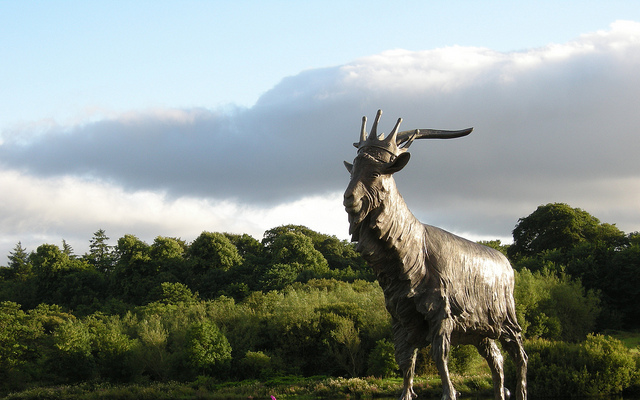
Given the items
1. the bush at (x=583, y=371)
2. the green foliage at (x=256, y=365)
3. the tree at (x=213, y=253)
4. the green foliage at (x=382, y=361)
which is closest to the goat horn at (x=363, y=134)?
the bush at (x=583, y=371)

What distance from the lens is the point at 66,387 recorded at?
38.2 meters

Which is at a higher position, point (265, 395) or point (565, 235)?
point (565, 235)

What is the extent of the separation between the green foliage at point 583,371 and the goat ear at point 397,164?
2401 cm

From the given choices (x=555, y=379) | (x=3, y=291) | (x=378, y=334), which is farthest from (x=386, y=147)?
(x=3, y=291)

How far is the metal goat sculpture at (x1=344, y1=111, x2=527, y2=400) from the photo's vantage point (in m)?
7.55

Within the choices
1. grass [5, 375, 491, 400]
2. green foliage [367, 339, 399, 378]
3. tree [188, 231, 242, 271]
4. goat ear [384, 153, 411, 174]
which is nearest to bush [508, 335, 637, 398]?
grass [5, 375, 491, 400]

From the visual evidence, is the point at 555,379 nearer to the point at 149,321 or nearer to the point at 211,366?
the point at 211,366

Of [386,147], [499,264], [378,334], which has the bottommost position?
[378,334]

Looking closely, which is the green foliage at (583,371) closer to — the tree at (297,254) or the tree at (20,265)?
the tree at (297,254)

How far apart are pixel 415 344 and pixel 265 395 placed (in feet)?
91.3

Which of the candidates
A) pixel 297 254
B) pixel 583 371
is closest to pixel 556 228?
pixel 297 254

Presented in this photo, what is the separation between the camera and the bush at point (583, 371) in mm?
28156

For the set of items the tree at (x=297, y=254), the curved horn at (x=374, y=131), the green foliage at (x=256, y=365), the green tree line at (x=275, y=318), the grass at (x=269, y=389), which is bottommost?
the grass at (x=269, y=389)

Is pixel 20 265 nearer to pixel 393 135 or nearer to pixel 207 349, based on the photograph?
pixel 207 349
